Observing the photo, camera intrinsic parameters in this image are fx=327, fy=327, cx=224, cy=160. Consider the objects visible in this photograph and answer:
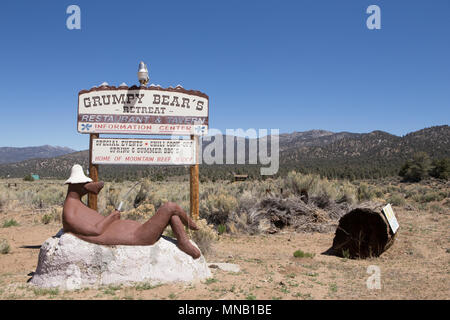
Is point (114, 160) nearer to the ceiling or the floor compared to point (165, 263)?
nearer to the ceiling

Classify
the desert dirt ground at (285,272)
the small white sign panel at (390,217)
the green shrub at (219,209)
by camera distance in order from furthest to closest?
the green shrub at (219,209) < the small white sign panel at (390,217) < the desert dirt ground at (285,272)

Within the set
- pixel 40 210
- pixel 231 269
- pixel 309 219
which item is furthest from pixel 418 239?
pixel 40 210

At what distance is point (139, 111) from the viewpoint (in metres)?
8.70

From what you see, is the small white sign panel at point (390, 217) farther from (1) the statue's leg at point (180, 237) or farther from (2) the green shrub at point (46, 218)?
(2) the green shrub at point (46, 218)

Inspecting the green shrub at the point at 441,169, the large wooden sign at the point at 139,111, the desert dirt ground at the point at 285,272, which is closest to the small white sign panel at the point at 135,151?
the large wooden sign at the point at 139,111

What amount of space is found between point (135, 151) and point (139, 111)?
3.56ft

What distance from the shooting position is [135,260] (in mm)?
5094

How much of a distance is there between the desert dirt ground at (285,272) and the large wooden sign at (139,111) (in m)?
3.42

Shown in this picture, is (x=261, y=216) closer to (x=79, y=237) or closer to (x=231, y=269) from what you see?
(x=231, y=269)

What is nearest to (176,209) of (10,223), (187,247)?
(187,247)

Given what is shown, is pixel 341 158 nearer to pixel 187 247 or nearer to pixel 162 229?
pixel 187 247

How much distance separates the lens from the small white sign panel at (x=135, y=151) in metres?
8.46

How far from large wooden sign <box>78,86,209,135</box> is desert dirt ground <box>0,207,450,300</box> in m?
3.42
